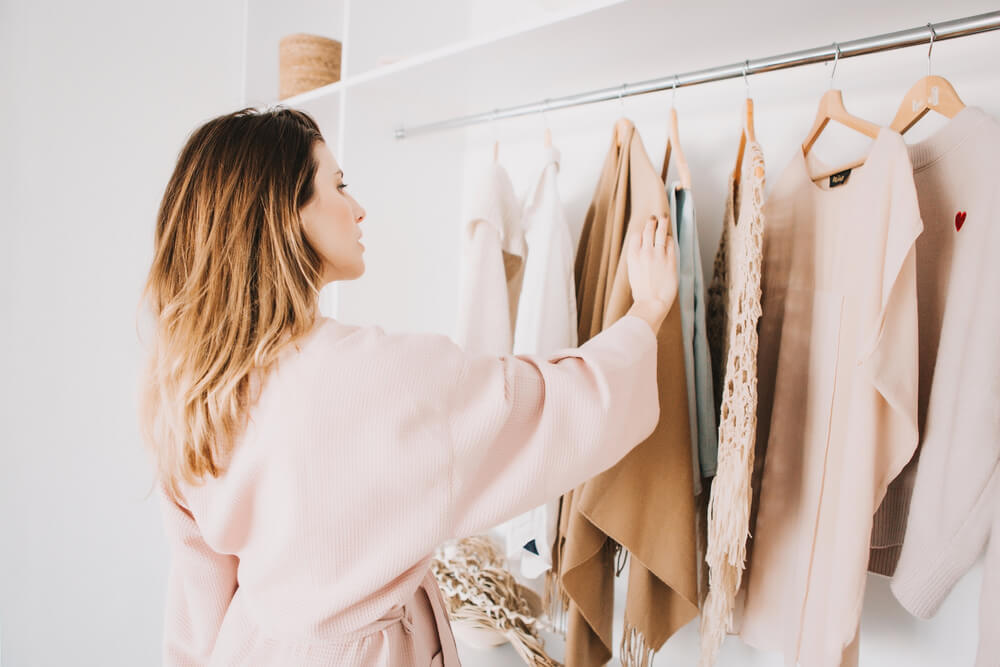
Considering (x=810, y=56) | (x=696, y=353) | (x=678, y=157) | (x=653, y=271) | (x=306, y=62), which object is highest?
(x=306, y=62)

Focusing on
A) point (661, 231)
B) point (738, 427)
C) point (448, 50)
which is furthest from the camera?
point (448, 50)

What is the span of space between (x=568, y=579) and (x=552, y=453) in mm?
349

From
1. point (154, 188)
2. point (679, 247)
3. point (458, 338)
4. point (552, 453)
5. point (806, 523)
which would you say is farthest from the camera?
point (154, 188)

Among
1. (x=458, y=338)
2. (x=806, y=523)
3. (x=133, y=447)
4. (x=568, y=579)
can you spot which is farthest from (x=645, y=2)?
(x=133, y=447)

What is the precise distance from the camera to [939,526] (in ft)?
2.42

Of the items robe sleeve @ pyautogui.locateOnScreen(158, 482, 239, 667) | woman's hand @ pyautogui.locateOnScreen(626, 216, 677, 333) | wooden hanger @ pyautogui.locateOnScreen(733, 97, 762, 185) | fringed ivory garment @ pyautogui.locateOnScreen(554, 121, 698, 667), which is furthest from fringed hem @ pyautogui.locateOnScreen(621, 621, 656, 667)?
wooden hanger @ pyautogui.locateOnScreen(733, 97, 762, 185)

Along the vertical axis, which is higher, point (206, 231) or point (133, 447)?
point (206, 231)

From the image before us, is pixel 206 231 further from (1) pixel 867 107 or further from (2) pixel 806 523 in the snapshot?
(1) pixel 867 107

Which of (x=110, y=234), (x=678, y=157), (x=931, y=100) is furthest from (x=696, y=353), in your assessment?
(x=110, y=234)

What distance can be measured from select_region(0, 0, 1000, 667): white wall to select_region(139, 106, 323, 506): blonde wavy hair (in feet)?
2.15

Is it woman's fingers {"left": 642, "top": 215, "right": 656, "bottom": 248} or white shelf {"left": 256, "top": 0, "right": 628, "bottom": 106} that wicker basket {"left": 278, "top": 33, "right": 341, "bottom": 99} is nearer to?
white shelf {"left": 256, "top": 0, "right": 628, "bottom": 106}

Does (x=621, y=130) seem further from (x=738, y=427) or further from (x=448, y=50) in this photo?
(x=738, y=427)

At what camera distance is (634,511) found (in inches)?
36.1

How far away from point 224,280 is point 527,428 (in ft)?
1.32
